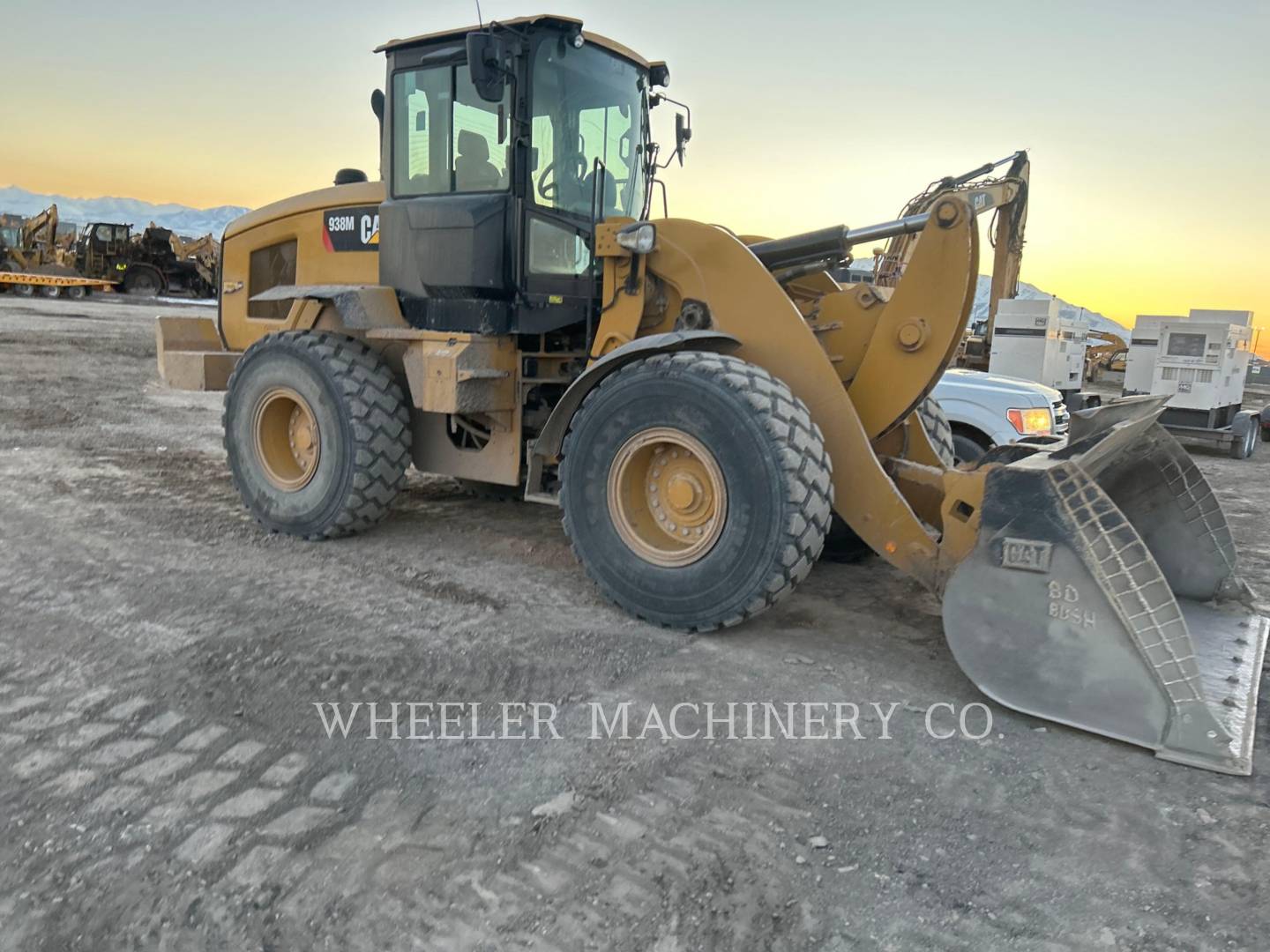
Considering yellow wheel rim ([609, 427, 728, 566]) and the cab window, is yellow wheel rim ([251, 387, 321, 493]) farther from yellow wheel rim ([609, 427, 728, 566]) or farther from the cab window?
yellow wheel rim ([609, 427, 728, 566])

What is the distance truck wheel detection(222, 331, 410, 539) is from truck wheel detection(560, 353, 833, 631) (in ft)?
4.71

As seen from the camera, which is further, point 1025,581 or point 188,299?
point 188,299

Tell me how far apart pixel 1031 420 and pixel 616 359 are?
157 inches

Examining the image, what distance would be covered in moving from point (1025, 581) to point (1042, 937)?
4.52 feet

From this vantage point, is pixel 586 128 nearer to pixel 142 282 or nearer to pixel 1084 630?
pixel 1084 630

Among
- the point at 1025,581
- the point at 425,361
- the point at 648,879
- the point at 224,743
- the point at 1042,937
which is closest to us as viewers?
the point at 1042,937

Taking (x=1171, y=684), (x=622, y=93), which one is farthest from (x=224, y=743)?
(x=622, y=93)

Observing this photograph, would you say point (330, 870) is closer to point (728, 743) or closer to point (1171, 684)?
point (728, 743)

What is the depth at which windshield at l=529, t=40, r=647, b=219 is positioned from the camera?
5.17 m

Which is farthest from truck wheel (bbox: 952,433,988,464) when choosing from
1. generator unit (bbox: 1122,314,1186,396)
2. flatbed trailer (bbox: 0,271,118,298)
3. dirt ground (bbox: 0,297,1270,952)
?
flatbed trailer (bbox: 0,271,118,298)

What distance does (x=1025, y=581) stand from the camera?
3.44 meters

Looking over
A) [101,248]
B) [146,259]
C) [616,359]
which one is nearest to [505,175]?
[616,359]

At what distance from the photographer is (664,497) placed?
4461mm

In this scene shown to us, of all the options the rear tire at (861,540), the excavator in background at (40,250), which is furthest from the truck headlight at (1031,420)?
the excavator in background at (40,250)
